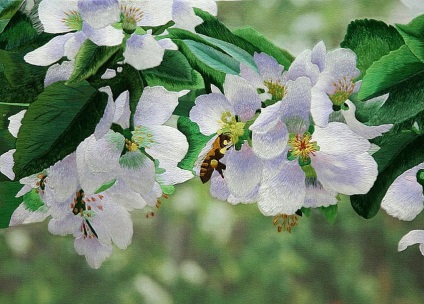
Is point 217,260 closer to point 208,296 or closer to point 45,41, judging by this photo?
point 208,296

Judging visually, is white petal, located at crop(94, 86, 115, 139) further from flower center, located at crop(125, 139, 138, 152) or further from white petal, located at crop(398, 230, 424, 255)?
white petal, located at crop(398, 230, 424, 255)

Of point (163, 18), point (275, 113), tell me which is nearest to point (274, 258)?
point (275, 113)

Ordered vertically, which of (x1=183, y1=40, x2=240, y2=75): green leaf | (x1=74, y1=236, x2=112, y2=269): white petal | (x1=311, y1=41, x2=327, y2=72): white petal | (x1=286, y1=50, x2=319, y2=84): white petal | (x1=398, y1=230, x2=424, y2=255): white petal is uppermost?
(x1=311, y1=41, x2=327, y2=72): white petal

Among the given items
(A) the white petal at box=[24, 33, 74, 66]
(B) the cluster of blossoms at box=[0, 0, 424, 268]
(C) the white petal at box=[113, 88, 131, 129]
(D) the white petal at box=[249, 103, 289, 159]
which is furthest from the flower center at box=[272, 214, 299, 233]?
(A) the white petal at box=[24, 33, 74, 66]

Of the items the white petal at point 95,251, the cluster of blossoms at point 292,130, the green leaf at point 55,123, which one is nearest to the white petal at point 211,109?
the cluster of blossoms at point 292,130

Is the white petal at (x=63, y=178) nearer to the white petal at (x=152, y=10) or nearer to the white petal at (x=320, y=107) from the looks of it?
the white petal at (x=152, y=10)

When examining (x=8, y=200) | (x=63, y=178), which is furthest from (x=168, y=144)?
(x=8, y=200)
